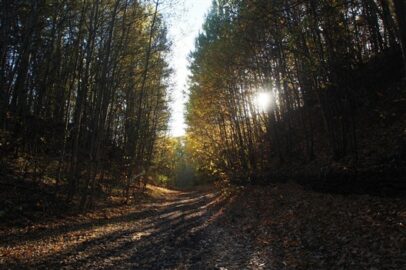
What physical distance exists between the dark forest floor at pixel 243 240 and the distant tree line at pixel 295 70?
346 cm

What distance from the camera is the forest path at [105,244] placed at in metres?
6.91

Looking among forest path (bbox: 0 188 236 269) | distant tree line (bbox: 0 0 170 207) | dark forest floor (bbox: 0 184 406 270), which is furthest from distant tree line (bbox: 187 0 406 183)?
forest path (bbox: 0 188 236 269)

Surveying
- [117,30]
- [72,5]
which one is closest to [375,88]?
[117,30]

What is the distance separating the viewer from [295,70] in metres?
15.5

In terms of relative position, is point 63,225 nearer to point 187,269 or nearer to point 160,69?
point 187,269

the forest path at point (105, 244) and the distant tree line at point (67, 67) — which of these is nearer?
the forest path at point (105, 244)

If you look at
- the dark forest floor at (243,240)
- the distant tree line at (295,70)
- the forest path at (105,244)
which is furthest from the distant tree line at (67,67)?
the distant tree line at (295,70)

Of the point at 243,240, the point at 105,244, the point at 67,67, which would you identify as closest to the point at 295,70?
the point at 243,240

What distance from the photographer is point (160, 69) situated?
22.9 m

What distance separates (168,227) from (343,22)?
9.46 meters

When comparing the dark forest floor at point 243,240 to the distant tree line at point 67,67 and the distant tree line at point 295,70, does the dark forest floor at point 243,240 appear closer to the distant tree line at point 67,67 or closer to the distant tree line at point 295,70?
the distant tree line at point 295,70

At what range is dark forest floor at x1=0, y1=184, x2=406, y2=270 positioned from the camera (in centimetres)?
623

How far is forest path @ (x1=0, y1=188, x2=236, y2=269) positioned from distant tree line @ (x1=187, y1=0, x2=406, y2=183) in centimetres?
606

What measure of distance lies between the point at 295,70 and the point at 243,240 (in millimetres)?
9613
